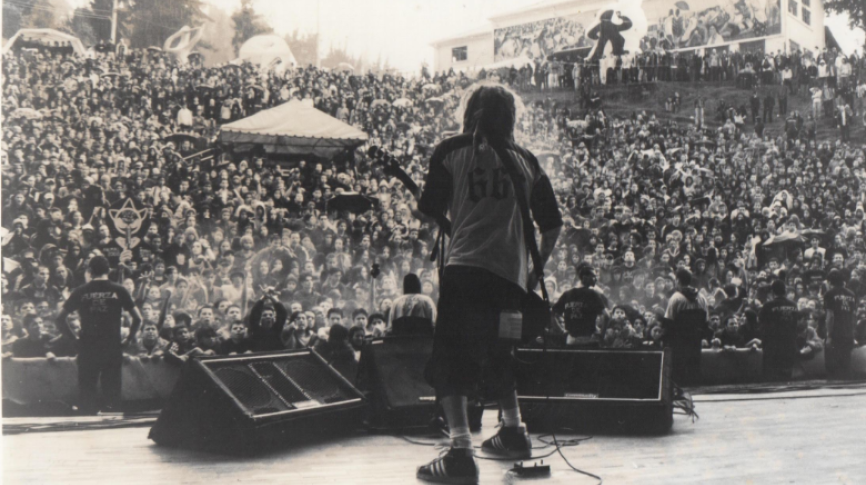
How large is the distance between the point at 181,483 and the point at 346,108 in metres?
5.01

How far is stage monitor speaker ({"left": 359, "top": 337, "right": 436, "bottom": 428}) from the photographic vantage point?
3945mm

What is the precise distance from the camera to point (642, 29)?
7246mm

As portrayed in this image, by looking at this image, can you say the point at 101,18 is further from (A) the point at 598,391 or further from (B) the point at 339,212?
(A) the point at 598,391

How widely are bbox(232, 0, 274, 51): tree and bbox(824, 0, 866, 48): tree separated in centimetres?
515

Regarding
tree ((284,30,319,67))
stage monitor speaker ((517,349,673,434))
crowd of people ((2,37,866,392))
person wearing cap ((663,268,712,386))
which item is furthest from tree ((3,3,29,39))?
person wearing cap ((663,268,712,386))

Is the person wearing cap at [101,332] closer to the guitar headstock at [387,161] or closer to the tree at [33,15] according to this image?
the tree at [33,15]

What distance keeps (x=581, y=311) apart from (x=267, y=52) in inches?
141

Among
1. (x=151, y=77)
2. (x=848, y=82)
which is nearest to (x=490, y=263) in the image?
(x=151, y=77)

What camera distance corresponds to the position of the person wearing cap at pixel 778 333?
274 inches

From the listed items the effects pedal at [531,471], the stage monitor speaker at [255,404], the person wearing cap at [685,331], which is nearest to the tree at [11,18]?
the stage monitor speaker at [255,404]

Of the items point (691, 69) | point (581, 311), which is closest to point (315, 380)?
point (581, 311)

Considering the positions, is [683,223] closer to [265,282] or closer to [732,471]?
[265,282]

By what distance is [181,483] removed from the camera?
111 inches

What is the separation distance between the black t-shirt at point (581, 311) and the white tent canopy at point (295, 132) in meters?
2.85
